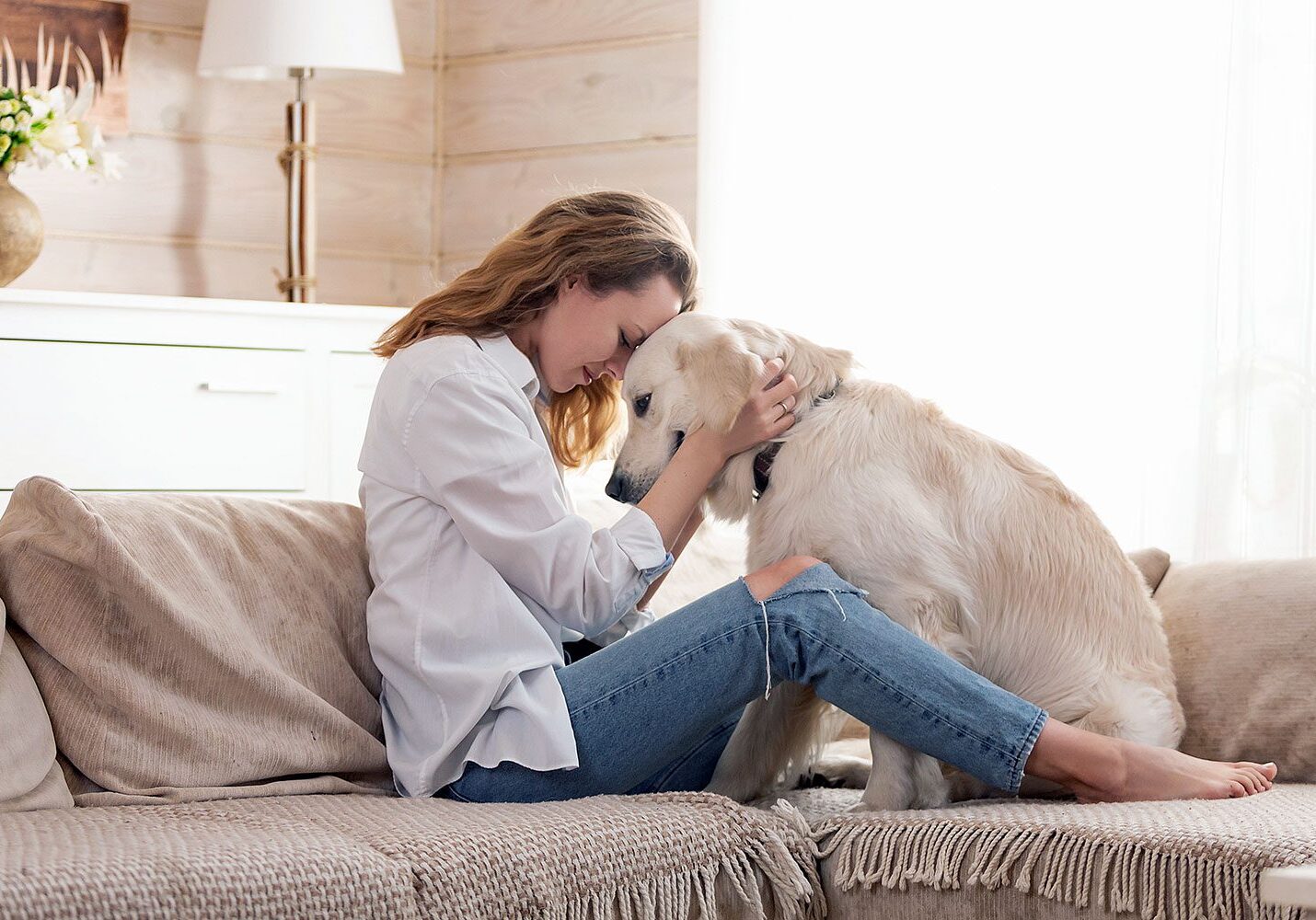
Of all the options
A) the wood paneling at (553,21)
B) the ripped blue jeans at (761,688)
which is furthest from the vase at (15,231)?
the ripped blue jeans at (761,688)

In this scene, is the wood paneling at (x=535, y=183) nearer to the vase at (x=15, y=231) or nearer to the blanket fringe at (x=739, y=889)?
the vase at (x=15, y=231)

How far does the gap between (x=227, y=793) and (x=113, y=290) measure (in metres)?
2.61

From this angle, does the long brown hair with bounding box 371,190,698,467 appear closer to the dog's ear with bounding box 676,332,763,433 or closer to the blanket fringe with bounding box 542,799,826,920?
the dog's ear with bounding box 676,332,763,433

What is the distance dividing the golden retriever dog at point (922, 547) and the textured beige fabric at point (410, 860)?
0.95 feet

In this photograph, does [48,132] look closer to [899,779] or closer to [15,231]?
[15,231]

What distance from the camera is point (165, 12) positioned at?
158 inches

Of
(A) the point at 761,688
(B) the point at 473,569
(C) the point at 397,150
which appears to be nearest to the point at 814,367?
(A) the point at 761,688

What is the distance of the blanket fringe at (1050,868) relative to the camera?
1.47 metres

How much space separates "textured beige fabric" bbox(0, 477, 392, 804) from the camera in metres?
1.74

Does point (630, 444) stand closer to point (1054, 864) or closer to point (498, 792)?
point (498, 792)

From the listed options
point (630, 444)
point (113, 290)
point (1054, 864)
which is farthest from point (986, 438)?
point (113, 290)

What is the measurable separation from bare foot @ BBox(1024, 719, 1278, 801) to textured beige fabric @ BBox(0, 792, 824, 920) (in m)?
0.34

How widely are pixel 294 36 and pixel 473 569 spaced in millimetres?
2367

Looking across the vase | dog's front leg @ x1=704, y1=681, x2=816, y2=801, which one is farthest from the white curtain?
the vase
